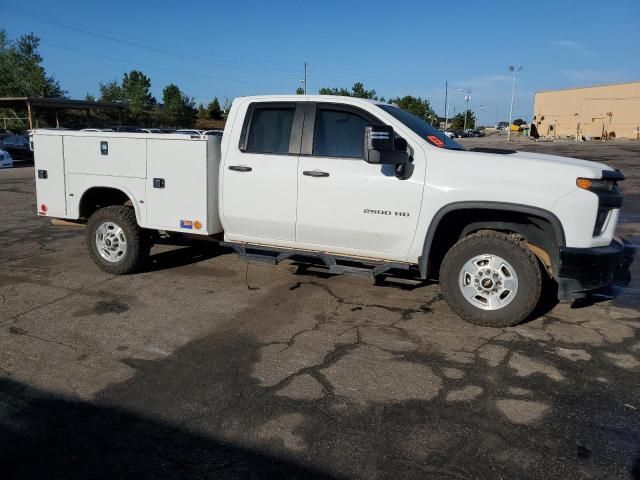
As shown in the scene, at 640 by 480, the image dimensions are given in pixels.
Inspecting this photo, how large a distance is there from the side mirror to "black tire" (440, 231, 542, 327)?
3.28ft

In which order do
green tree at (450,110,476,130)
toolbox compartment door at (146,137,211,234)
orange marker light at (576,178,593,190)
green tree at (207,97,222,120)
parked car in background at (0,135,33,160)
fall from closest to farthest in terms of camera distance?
orange marker light at (576,178,593,190)
toolbox compartment door at (146,137,211,234)
parked car in background at (0,135,33,160)
green tree at (207,97,222,120)
green tree at (450,110,476,130)

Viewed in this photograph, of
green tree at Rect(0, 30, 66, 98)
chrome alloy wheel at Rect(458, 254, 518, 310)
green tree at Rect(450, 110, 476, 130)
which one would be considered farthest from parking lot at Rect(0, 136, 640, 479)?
green tree at Rect(450, 110, 476, 130)

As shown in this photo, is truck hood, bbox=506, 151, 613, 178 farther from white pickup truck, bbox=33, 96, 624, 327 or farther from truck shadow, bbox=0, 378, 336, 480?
truck shadow, bbox=0, 378, 336, 480

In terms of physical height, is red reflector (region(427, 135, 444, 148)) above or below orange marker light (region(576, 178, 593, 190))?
above

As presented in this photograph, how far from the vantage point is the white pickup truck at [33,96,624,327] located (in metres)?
4.61

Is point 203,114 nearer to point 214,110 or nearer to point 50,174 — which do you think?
point 214,110

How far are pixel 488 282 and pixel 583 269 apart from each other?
80cm

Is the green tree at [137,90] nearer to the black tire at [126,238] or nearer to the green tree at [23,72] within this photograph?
the green tree at [23,72]

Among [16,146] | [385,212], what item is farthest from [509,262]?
[16,146]

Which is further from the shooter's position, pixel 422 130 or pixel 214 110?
pixel 214 110

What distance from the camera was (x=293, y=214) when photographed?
17.9ft

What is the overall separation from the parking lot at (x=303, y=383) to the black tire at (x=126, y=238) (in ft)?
0.67

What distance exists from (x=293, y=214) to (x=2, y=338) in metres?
2.86

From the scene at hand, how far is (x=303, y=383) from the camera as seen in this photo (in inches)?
153
